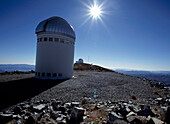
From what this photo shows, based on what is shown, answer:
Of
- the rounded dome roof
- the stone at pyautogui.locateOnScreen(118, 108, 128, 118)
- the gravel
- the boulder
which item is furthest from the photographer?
the rounded dome roof

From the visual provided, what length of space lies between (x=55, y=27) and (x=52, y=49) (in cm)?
248

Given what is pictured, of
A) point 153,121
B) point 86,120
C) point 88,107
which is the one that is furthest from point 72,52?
point 153,121

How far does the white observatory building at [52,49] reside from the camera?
11211 mm

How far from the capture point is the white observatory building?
36.8 feet

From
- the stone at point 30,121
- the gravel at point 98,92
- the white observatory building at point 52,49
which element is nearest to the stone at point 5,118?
the stone at point 30,121

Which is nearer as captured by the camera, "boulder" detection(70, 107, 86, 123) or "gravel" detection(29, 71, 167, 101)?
"boulder" detection(70, 107, 86, 123)

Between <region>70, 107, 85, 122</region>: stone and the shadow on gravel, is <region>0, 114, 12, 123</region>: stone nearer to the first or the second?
the shadow on gravel

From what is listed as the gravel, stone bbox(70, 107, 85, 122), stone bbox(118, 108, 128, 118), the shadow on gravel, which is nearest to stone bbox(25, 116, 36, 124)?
stone bbox(70, 107, 85, 122)

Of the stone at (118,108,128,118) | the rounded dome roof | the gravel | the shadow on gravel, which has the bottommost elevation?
the gravel

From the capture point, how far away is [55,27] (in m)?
11.1

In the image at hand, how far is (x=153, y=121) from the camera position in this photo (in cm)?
255

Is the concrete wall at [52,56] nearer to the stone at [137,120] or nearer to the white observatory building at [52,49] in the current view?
the white observatory building at [52,49]

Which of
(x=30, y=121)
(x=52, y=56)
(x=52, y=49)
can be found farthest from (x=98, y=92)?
(x=52, y=49)

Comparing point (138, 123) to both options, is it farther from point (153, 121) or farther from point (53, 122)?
point (53, 122)
